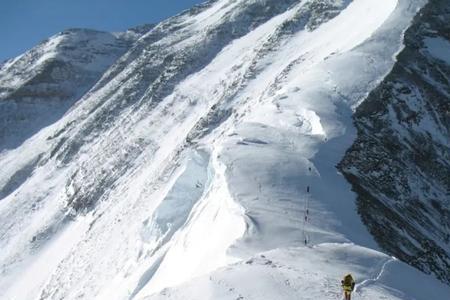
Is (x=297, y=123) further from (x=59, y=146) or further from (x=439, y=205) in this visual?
(x=59, y=146)

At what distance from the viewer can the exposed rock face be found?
20.4m

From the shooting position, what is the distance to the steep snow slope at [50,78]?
83.4 metres

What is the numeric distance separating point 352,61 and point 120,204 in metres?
19.3

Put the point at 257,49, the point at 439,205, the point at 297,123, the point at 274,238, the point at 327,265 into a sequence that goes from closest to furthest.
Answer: the point at 327,265
the point at 274,238
the point at 439,205
the point at 297,123
the point at 257,49

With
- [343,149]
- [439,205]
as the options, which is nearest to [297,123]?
[343,149]

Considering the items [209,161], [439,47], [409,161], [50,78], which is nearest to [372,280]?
[209,161]

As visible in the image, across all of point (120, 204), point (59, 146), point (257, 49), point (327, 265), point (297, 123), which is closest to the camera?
point (327, 265)

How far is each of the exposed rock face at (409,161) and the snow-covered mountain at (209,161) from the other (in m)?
0.31

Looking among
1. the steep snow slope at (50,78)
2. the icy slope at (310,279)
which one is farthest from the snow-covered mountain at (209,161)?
the steep snow slope at (50,78)

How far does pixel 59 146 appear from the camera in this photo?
Answer: 67750mm

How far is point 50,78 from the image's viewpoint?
9069cm

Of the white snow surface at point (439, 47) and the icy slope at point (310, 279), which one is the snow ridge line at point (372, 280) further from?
the white snow surface at point (439, 47)

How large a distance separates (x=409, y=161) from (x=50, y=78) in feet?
239

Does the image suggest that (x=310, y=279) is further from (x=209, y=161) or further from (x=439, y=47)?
(x=439, y=47)
